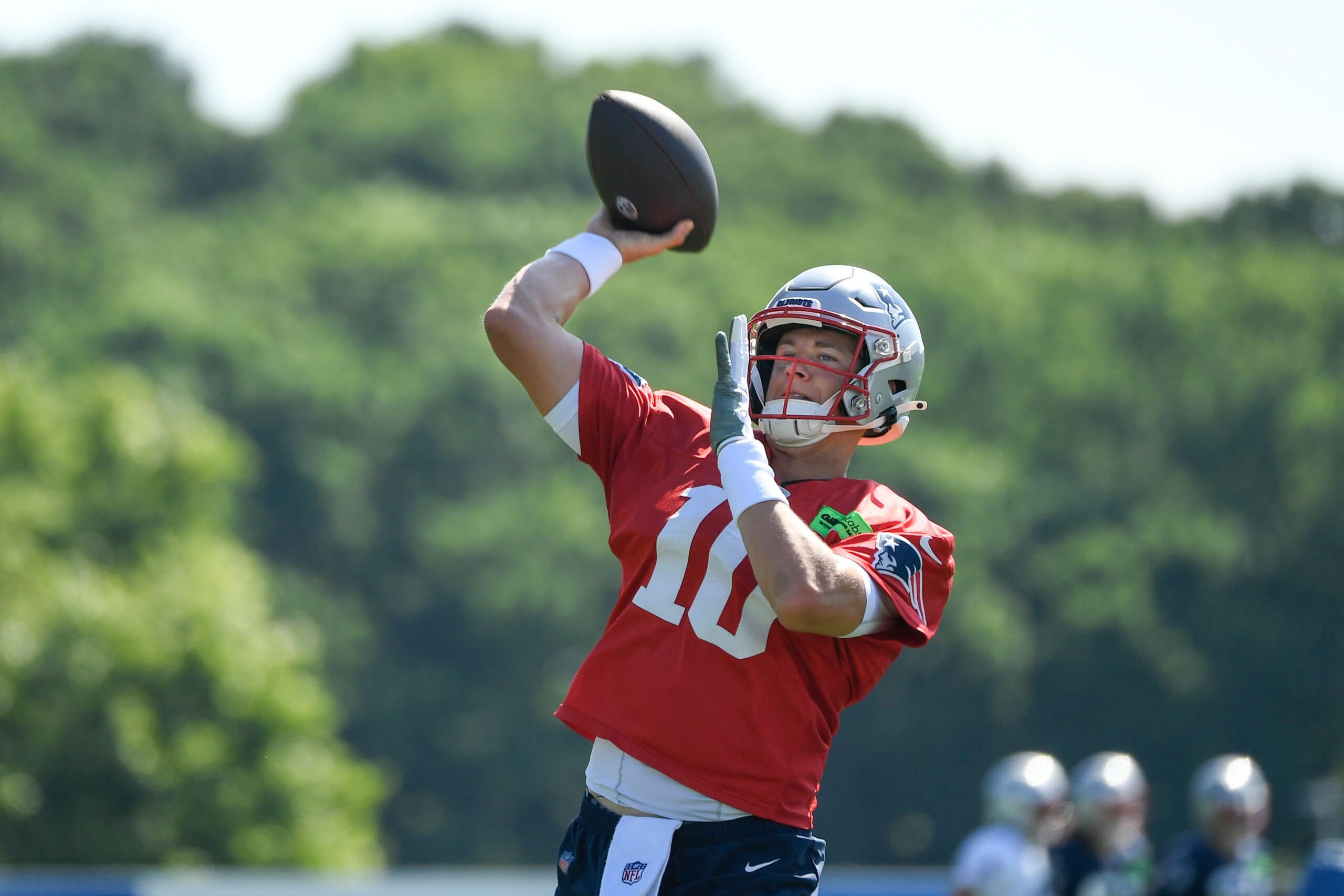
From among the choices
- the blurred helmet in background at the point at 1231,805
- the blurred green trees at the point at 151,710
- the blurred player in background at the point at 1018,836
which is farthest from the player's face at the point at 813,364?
the blurred green trees at the point at 151,710

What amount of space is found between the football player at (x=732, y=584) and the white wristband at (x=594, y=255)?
0.21 feet

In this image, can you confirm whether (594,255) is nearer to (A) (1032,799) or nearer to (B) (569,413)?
(B) (569,413)

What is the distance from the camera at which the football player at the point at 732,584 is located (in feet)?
10.2

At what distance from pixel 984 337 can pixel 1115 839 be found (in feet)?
97.9

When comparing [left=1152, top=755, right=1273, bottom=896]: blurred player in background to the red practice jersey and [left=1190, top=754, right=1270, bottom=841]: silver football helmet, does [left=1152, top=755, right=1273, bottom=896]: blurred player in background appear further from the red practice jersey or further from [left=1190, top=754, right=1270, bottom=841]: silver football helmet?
the red practice jersey

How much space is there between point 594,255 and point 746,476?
80 cm

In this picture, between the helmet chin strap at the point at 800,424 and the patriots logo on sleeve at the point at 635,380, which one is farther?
the patriots logo on sleeve at the point at 635,380

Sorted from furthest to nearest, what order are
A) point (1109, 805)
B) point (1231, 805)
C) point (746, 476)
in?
point (1109, 805) < point (1231, 805) < point (746, 476)

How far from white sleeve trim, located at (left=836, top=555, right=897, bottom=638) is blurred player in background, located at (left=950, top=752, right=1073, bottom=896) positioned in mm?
5699

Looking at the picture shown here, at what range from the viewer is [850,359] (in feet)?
11.4

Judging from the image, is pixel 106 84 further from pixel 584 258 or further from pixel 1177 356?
pixel 584 258

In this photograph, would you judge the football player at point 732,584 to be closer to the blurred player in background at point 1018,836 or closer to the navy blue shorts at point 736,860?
the navy blue shorts at point 736,860

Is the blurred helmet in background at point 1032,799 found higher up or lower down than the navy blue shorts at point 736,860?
higher up

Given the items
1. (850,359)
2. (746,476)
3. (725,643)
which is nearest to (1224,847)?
(850,359)
